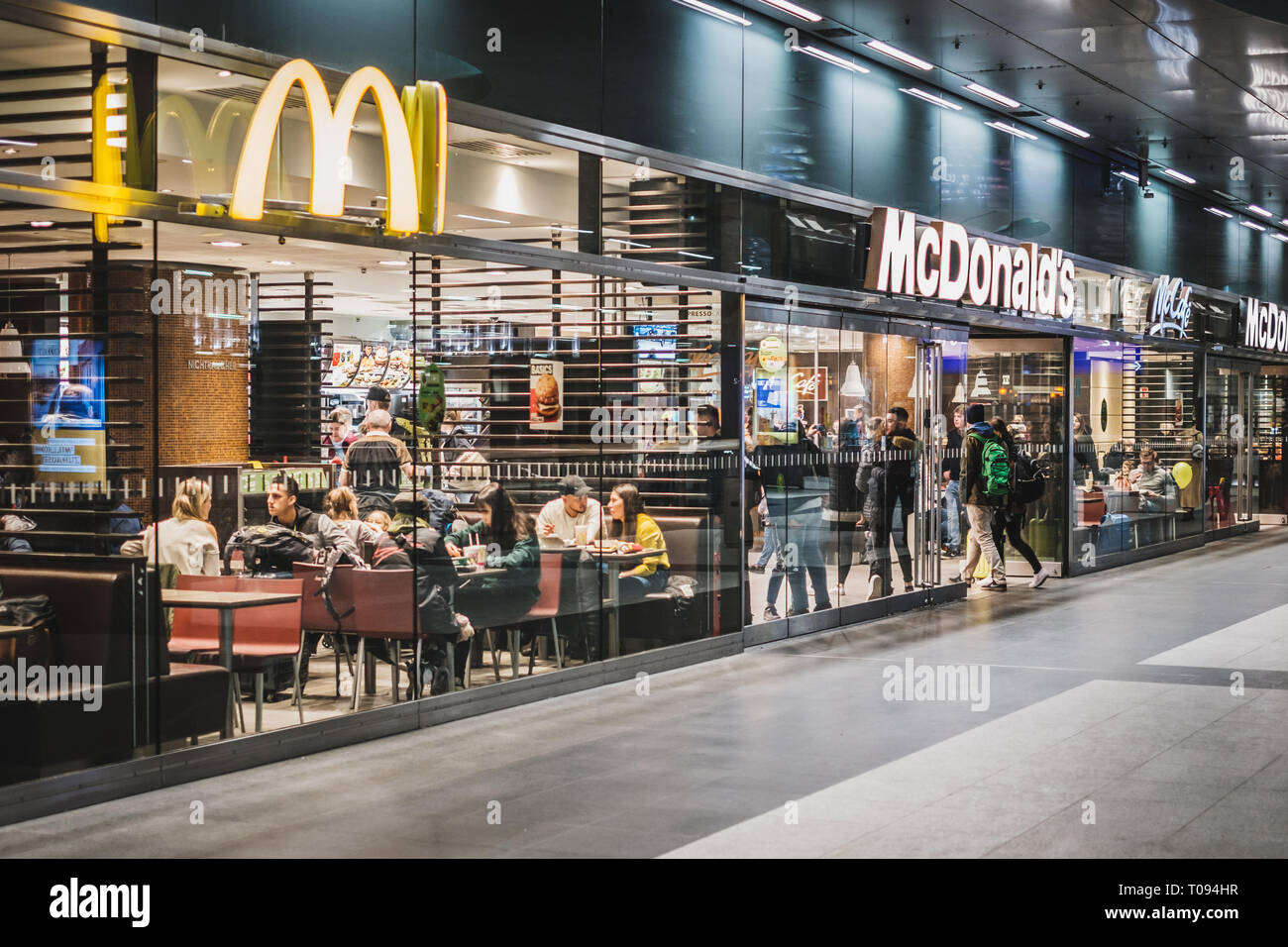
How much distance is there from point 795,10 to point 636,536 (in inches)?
168

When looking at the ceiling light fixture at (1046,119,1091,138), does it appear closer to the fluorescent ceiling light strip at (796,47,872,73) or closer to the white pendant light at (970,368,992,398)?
the white pendant light at (970,368,992,398)

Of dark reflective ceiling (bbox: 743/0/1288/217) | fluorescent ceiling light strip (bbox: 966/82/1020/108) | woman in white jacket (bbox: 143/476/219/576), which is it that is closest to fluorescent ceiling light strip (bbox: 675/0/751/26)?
dark reflective ceiling (bbox: 743/0/1288/217)

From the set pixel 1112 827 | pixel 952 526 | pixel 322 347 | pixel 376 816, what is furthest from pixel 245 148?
pixel 952 526

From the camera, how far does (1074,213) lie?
659 inches

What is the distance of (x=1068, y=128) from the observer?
1560cm

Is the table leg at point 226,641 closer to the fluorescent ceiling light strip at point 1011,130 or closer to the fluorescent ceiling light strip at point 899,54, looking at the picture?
the fluorescent ceiling light strip at point 899,54

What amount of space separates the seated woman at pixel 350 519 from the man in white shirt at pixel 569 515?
4.39 feet

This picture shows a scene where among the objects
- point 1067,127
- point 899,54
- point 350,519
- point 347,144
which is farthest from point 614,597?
point 1067,127

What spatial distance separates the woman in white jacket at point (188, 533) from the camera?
23.0 ft

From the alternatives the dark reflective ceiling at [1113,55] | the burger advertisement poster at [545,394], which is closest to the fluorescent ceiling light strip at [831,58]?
the dark reflective ceiling at [1113,55]

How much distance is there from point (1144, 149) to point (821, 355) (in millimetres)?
7579

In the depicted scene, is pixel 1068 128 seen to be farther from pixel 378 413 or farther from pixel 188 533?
pixel 188 533
